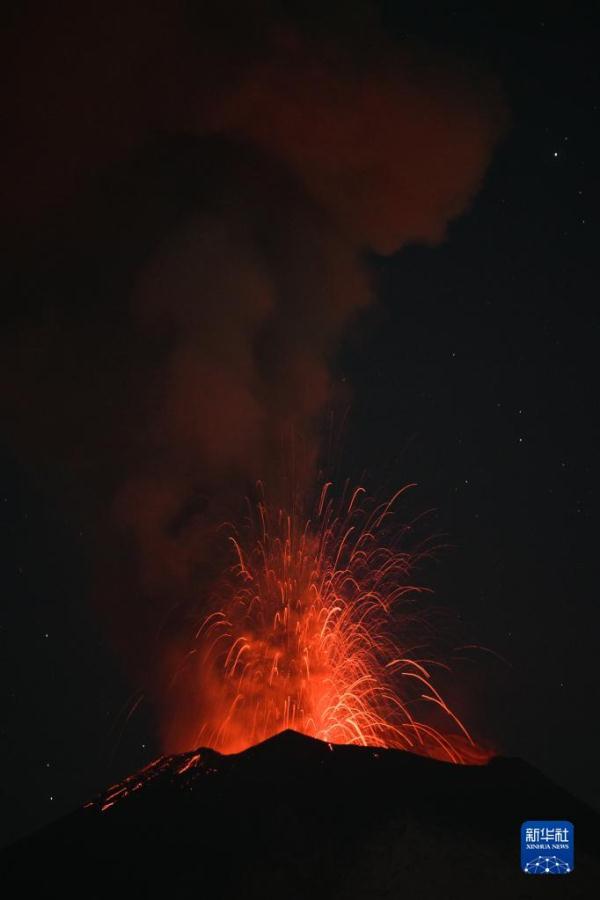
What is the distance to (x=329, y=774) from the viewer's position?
21.1 meters

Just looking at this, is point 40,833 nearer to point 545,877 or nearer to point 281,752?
point 281,752

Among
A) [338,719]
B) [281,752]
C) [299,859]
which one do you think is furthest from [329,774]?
[338,719]

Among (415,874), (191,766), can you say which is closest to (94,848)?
(191,766)

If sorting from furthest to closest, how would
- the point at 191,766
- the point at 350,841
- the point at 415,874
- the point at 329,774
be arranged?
the point at 191,766, the point at 329,774, the point at 350,841, the point at 415,874

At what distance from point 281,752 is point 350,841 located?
4066 mm

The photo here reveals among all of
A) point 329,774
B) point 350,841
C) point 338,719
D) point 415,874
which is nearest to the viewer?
point 415,874

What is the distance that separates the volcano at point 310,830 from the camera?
57.5 feet

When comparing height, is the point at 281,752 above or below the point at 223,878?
above

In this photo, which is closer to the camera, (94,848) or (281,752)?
(94,848)

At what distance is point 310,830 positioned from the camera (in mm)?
18875

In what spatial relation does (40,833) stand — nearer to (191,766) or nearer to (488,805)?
(191,766)

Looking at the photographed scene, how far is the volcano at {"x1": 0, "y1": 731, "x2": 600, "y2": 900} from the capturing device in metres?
17.5

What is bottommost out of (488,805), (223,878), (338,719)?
(223,878)

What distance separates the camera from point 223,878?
18.1 meters
